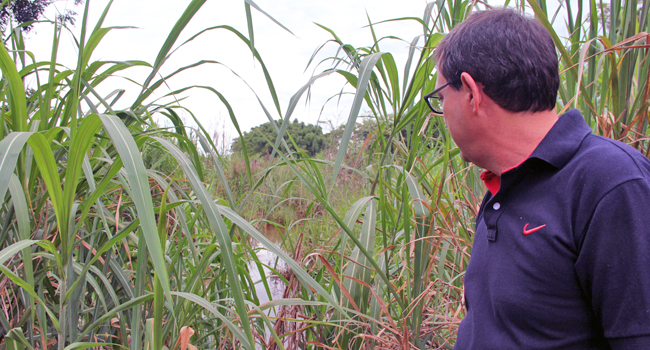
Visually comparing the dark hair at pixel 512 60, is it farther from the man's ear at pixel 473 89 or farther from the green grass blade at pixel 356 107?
the green grass blade at pixel 356 107

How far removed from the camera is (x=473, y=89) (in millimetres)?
631

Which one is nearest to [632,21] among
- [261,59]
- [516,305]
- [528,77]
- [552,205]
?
[528,77]

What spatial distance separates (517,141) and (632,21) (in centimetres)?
53

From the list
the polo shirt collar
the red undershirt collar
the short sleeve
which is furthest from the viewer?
the red undershirt collar

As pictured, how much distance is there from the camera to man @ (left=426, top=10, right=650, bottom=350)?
0.46m

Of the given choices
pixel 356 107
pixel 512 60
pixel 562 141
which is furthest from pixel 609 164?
pixel 356 107

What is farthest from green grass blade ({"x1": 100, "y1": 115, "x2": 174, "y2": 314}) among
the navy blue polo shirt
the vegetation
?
the navy blue polo shirt

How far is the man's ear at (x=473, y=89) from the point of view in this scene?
63 centimetres

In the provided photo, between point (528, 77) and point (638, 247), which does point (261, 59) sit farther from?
point (638, 247)

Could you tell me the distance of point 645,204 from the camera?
45cm

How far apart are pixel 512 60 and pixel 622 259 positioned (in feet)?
1.07

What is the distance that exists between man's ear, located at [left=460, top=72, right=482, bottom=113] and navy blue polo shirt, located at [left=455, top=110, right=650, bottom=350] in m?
0.12

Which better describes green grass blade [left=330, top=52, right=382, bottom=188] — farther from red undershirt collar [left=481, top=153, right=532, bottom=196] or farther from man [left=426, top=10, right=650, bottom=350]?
red undershirt collar [left=481, top=153, right=532, bottom=196]

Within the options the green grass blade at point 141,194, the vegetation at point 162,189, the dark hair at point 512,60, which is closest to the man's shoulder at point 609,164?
the dark hair at point 512,60
